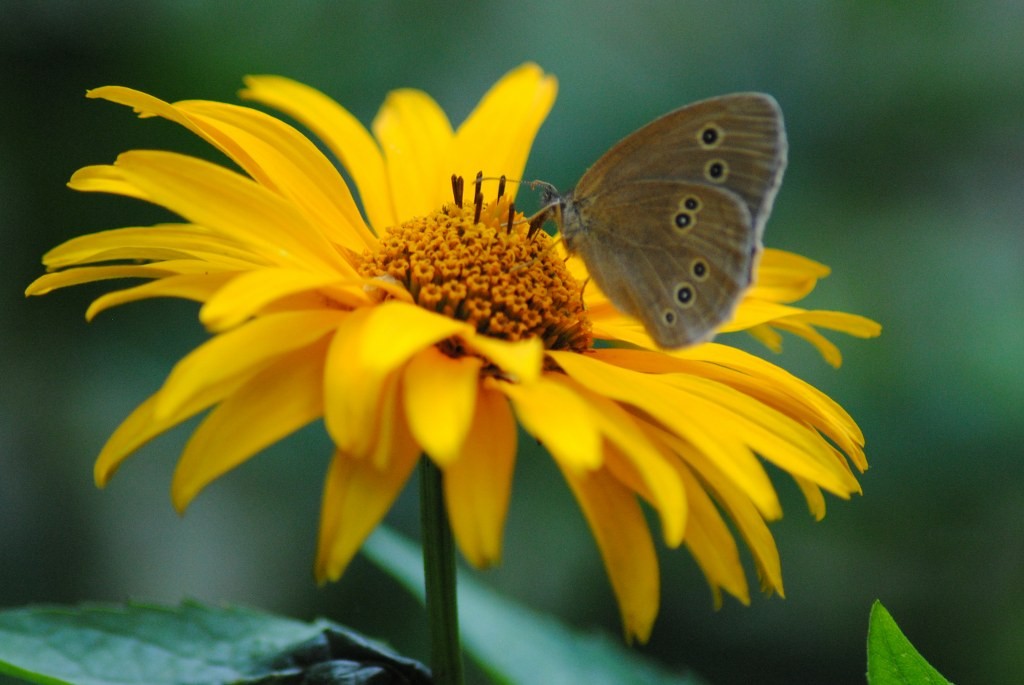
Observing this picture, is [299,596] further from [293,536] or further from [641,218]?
[641,218]

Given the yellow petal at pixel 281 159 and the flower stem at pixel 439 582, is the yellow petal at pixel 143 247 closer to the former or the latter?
the yellow petal at pixel 281 159

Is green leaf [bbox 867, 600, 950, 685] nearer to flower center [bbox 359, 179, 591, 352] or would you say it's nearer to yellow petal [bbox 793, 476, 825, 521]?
yellow petal [bbox 793, 476, 825, 521]

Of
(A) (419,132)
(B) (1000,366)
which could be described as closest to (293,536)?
(A) (419,132)

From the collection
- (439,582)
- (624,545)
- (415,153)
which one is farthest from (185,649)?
(415,153)

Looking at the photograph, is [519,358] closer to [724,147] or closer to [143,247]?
[143,247]

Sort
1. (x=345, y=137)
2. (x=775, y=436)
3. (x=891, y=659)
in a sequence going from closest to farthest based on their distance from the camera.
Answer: (x=891, y=659)
(x=775, y=436)
(x=345, y=137)

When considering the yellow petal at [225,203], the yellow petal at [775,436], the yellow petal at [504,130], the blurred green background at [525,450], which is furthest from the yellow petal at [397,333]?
the blurred green background at [525,450]
